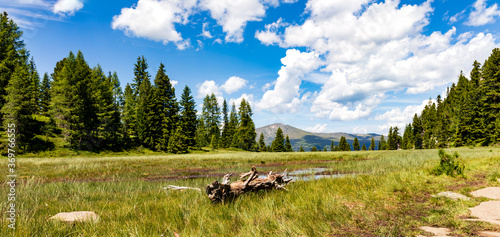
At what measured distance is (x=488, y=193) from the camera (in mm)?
6449

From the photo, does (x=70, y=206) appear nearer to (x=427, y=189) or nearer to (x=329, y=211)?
(x=329, y=211)

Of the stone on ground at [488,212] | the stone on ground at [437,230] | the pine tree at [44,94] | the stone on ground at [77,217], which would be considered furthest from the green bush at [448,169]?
the pine tree at [44,94]

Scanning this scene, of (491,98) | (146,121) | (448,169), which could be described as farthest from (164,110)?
(491,98)

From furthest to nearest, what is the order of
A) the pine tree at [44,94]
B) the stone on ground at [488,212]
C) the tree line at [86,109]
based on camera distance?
the pine tree at [44,94]
the tree line at [86,109]
the stone on ground at [488,212]

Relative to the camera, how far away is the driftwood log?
20.4ft

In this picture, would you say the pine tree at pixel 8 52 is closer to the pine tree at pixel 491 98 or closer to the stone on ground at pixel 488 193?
the stone on ground at pixel 488 193

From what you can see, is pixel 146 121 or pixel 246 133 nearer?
pixel 146 121

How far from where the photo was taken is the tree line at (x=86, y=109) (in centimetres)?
3322

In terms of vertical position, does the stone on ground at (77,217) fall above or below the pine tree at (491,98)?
below

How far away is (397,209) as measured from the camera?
5465 millimetres

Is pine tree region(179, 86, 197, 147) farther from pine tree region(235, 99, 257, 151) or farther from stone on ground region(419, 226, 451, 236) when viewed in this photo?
stone on ground region(419, 226, 451, 236)

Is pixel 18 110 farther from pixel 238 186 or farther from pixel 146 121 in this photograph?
pixel 238 186

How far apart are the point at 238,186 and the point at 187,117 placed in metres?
49.0

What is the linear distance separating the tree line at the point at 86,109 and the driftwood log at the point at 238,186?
36.9 meters
